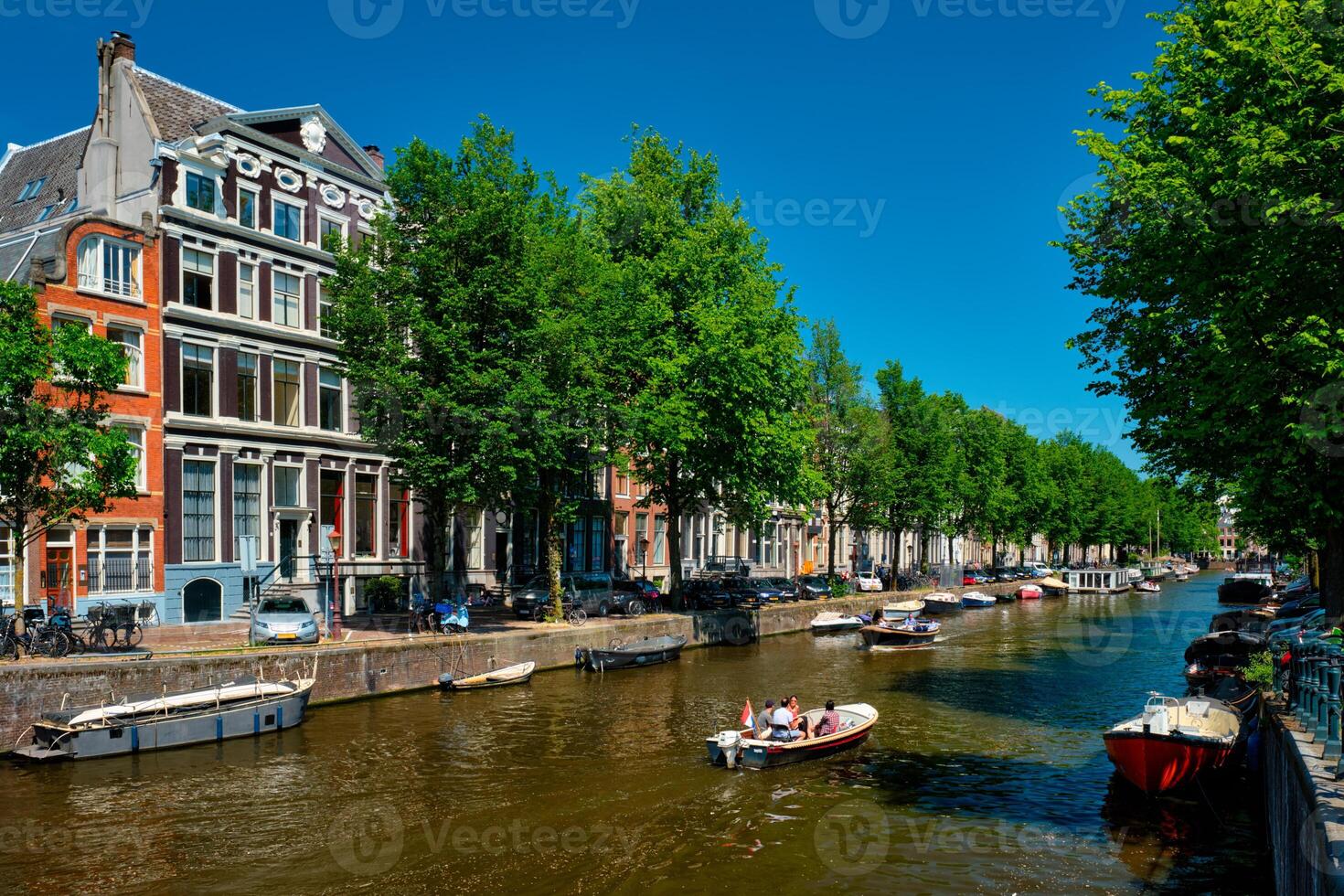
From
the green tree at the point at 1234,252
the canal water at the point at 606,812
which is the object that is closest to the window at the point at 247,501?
the canal water at the point at 606,812

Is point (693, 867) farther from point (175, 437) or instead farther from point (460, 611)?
point (175, 437)

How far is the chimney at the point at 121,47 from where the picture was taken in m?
41.0

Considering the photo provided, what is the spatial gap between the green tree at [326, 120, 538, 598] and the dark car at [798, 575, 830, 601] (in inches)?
1261

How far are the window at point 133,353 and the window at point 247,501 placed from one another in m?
5.12

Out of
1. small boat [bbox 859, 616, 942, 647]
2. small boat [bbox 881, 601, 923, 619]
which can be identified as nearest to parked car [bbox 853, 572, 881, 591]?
small boat [bbox 881, 601, 923, 619]

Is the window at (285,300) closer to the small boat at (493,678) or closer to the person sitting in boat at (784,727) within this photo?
the small boat at (493,678)

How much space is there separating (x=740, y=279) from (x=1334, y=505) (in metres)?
28.9

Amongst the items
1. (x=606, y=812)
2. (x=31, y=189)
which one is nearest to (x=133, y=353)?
(x=31, y=189)

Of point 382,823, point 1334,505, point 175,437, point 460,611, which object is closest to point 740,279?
point 460,611

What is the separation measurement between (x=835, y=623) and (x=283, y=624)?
109 ft

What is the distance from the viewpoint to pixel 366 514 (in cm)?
4528

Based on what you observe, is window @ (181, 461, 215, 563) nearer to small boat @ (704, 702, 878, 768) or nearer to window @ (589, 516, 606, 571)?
small boat @ (704, 702, 878, 768)

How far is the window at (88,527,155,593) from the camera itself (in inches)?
1345

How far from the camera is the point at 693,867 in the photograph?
53.7ft
